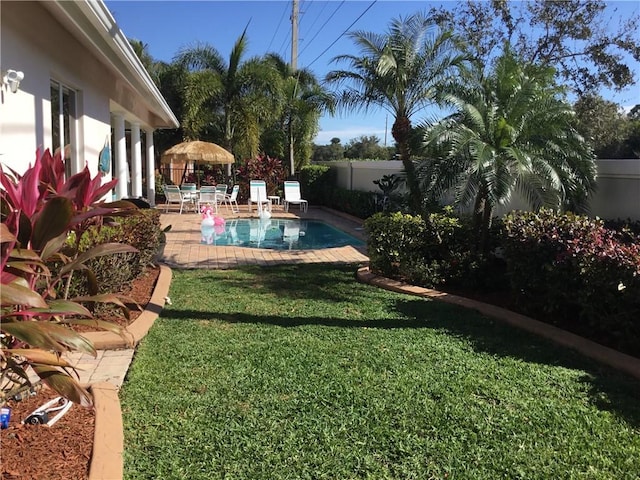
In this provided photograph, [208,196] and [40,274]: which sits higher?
[208,196]

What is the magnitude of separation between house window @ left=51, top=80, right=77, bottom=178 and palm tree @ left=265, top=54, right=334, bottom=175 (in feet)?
52.0

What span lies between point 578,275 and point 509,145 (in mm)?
2363

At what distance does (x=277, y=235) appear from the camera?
1396 centimetres

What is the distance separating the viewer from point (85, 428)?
3.11m

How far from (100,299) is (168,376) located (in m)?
1.55

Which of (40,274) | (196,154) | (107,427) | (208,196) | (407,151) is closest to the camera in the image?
(40,274)

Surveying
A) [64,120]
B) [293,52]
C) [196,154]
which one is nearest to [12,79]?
[64,120]

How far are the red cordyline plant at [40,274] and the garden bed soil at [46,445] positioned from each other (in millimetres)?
320

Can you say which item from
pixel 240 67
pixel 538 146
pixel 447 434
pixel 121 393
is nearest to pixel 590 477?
pixel 447 434

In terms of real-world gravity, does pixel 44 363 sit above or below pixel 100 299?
below

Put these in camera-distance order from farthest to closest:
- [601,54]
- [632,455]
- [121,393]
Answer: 1. [601,54]
2. [121,393]
3. [632,455]

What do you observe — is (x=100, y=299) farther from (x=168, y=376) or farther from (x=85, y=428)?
(x=168, y=376)

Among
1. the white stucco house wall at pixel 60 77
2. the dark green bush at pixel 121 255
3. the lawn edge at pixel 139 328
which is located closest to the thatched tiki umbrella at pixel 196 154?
the white stucco house wall at pixel 60 77

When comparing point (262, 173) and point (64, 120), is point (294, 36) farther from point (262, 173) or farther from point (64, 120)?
point (64, 120)
